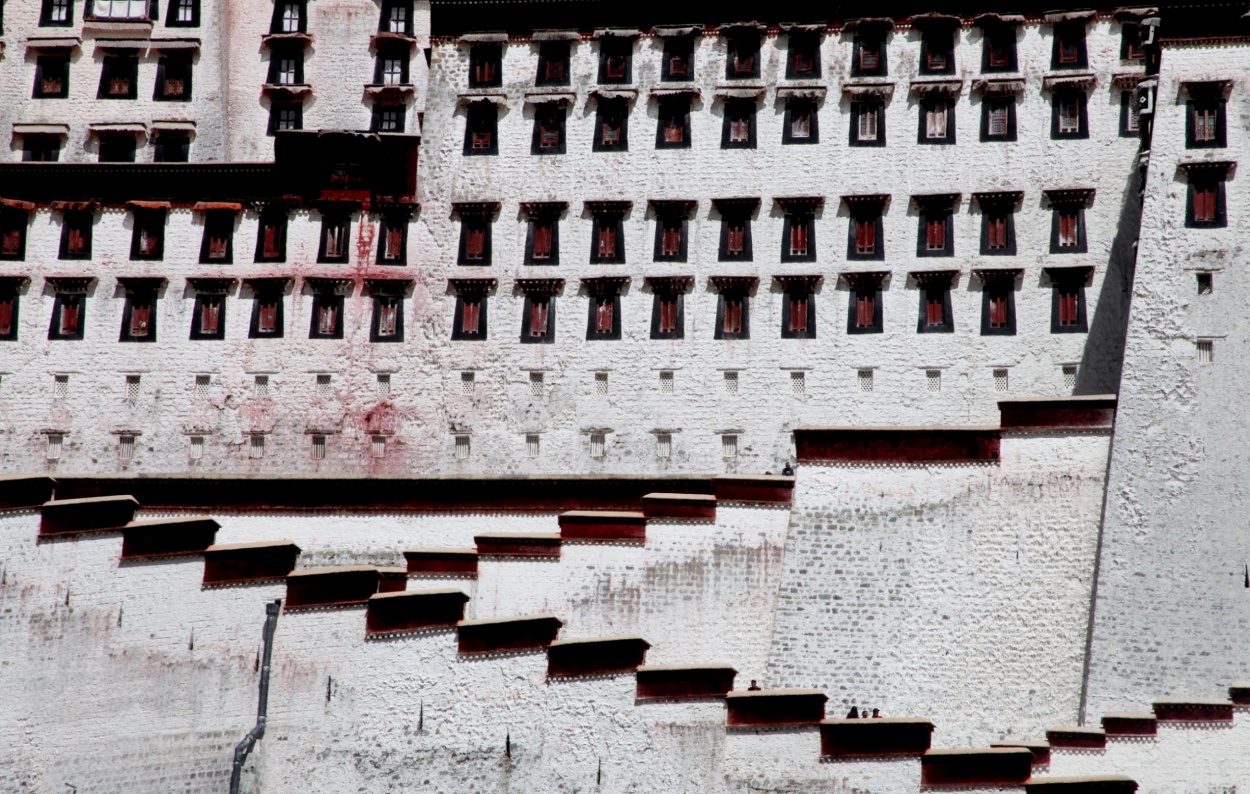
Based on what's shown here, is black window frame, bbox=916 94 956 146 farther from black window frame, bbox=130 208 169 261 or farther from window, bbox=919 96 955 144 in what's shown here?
black window frame, bbox=130 208 169 261

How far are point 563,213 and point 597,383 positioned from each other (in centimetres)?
467

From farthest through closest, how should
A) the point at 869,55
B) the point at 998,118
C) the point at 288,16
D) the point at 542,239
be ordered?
the point at 288,16 → the point at 542,239 → the point at 869,55 → the point at 998,118

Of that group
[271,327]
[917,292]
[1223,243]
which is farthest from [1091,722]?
[271,327]

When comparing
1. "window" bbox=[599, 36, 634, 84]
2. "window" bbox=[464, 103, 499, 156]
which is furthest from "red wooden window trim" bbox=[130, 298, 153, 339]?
"window" bbox=[599, 36, 634, 84]

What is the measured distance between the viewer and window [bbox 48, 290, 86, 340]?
162ft

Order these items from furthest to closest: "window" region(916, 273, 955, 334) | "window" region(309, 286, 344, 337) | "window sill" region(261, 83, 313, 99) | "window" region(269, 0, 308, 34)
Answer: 1. "window" region(269, 0, 308, 34)
2. "window sill" region(261, 83, 313, 99)
3. "window" region(309, 286, 344, 337)
4. "window" region(916, 273, 955, 334)

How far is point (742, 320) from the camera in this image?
1879 inches

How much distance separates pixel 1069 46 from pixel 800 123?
22.8ft

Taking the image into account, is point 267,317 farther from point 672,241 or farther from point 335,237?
point 672,241

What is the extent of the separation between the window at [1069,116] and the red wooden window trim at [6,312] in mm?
26786

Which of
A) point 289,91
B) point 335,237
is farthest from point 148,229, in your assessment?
point 289,91

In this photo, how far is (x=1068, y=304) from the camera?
46.2 metres

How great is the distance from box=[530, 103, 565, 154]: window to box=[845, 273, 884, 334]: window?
857 cm

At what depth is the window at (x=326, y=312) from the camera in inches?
1925
